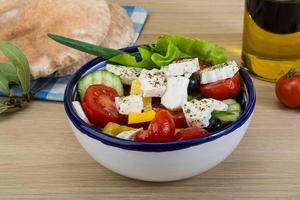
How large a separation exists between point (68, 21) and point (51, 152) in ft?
1.34

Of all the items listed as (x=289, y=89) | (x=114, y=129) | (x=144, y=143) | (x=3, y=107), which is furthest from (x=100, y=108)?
(x=289, y=89)

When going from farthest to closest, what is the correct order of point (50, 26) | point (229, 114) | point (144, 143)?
1. point (50, 26)
2. point (229, 114)
3. point (144, 143)

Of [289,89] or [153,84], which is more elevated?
[153,84]

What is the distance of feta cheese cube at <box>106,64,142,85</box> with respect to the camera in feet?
3.28

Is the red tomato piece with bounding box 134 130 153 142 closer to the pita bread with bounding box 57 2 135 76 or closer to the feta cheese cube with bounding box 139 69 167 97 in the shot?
the feta cheese cube with bounding box 139 69 167 97

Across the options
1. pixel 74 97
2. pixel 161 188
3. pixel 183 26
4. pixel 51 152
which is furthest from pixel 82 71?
pixel 183 26

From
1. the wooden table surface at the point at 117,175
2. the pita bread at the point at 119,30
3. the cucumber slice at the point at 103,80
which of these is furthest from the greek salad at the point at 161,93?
the pita bread at the point at 119,30

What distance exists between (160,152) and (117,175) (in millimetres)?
181

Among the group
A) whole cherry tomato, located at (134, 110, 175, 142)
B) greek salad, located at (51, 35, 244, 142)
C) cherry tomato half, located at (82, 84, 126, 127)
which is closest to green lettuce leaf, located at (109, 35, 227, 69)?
greek salad, located at (51, 35, 244, 142)

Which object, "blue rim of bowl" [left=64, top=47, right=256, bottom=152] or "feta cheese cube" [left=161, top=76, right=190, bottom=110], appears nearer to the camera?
"blue rim of bowl" [left=64, top=47, right=256, bottom=152]

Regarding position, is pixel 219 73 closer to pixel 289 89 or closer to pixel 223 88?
pixel 223 88

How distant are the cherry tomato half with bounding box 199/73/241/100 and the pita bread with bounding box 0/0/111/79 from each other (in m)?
0.39

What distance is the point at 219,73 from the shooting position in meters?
0.96

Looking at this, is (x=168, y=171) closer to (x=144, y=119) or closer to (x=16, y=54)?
(x=144, y=119)
